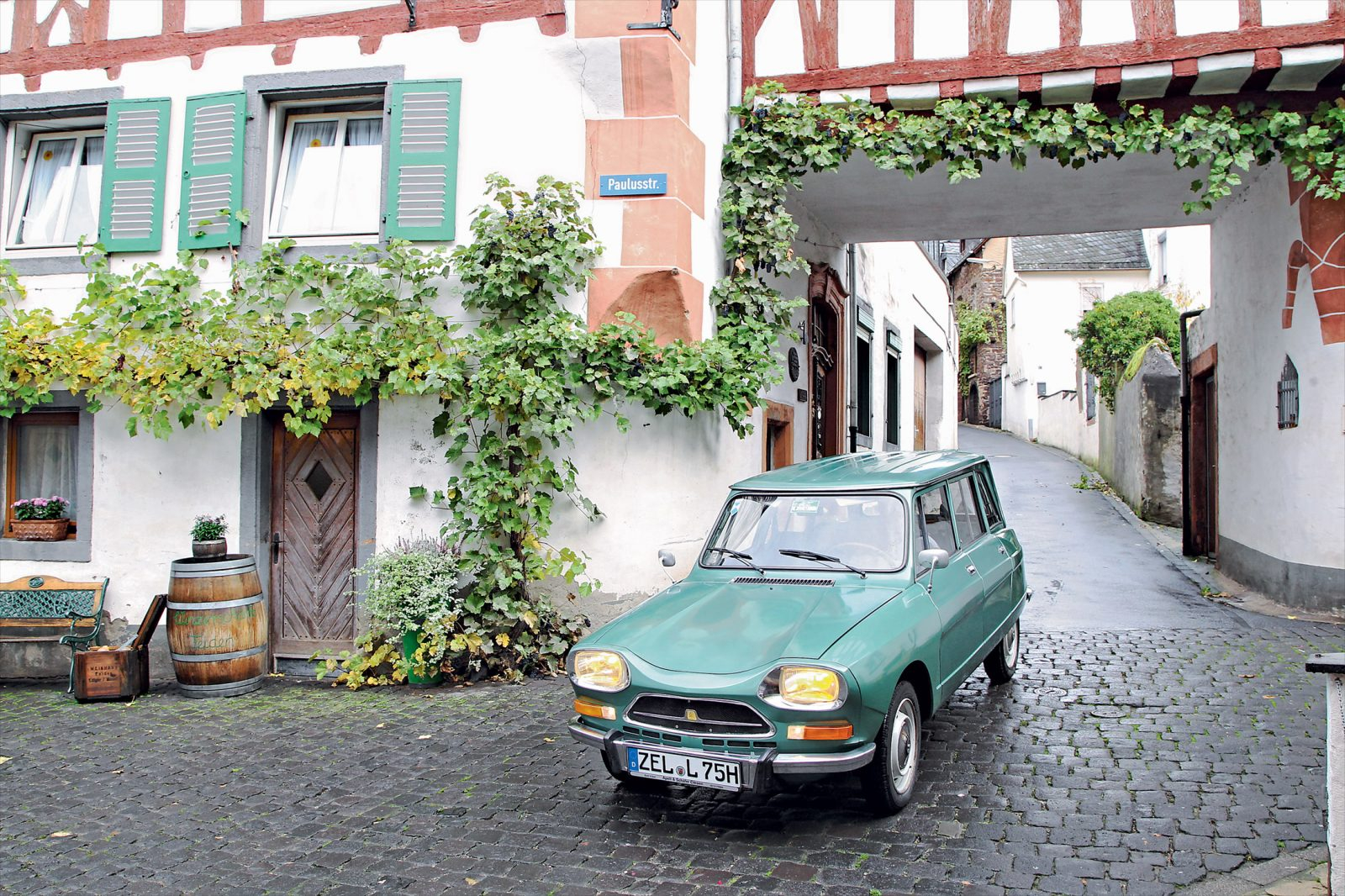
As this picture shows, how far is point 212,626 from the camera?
23.4ft

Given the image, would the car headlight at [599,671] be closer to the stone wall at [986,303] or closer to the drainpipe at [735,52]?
the drainpipe at [735,52]

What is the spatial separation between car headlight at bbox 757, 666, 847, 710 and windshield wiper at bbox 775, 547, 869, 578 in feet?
3.34

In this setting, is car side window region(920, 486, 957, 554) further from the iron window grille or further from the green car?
the iron window grille

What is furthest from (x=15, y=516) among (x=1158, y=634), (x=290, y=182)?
(x=1158, y=634)

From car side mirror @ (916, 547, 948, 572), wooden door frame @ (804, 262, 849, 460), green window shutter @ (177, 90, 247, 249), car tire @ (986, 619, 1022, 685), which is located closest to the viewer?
car side mirror @ (916, 547, 948, 572)

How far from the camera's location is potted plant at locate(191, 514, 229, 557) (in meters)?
7.33

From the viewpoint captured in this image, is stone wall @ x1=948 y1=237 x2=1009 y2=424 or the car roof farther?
stone wall @ x1=948 y1=237 x2=1009 y2=424

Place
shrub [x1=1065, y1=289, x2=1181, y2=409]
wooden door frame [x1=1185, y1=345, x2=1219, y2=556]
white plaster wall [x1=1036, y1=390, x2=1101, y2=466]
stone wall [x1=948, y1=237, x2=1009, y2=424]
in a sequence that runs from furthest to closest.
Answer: stone wall [x1=948, y1=237, x2=1009, y2=424], shrub [x1=1065, y1=289, x2=1181, y2=409], white plaster wall [x1=1036, y1=390, x2=1101, y2=466], wooden door frame [x1=1185, y1=345, x2=1219, y2=556]

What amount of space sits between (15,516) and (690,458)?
579 cm

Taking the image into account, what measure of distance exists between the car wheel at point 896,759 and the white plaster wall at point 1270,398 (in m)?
5.84

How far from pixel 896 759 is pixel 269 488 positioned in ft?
19.3

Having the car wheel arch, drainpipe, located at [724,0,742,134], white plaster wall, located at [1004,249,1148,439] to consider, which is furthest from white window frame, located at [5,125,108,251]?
white plaster wall, located at [1004,249,1148,439]

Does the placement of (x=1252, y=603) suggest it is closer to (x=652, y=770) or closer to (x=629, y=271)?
(x=629, y=271)

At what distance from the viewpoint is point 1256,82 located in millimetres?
8086
